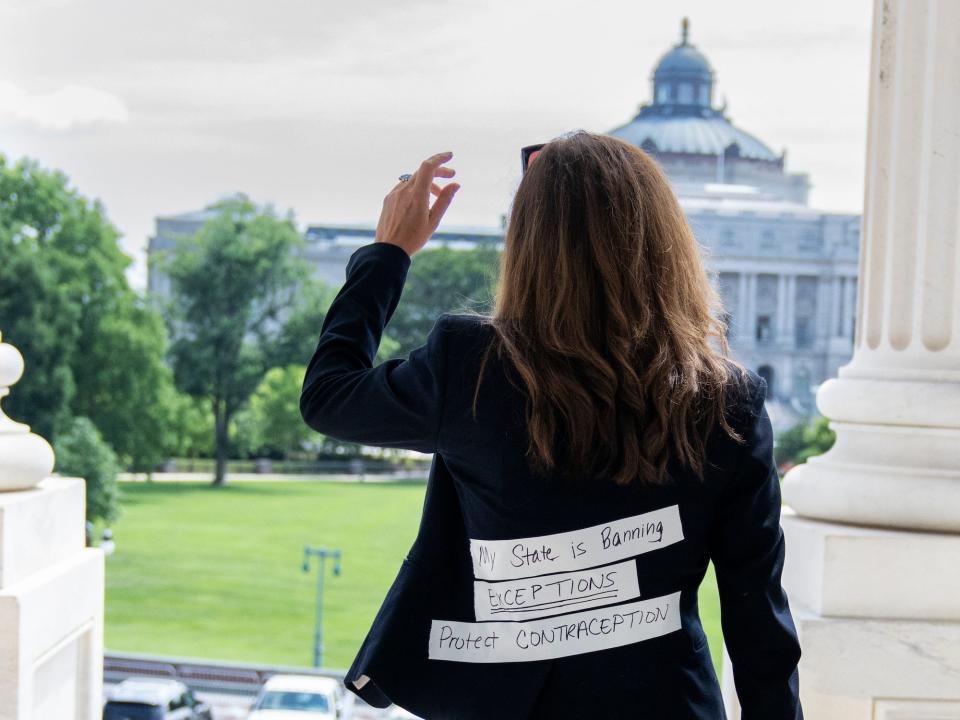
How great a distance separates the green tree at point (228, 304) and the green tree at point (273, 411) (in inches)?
13.6

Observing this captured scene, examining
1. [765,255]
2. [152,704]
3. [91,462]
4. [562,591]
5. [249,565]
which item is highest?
[765,255]

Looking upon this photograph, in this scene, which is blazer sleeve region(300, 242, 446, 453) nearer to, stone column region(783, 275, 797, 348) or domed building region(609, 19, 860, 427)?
domed building region(609, 19, 860, 427)

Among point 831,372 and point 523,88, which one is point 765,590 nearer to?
point 831,372

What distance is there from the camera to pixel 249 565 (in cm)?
2705

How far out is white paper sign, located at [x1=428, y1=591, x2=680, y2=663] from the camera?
0.78 metres

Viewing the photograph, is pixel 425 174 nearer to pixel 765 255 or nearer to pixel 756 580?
pixel 756 580

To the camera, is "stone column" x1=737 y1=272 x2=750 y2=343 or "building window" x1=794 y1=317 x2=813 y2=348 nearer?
"stone column" x1=737 y1=272 x2=750 y2=343

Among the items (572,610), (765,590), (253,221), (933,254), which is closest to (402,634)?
(572,610)

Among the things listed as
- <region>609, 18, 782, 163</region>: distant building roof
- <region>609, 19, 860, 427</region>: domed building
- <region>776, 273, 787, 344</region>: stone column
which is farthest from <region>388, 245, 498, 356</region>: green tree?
<region>609, 18, 782, 163</region>: distant building roof

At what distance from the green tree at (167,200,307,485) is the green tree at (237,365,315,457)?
346mm

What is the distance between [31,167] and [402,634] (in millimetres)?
22735

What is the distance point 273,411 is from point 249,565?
4.80 metres

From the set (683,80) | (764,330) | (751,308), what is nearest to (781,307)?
(764,330)

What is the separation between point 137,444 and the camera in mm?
A: 19938
